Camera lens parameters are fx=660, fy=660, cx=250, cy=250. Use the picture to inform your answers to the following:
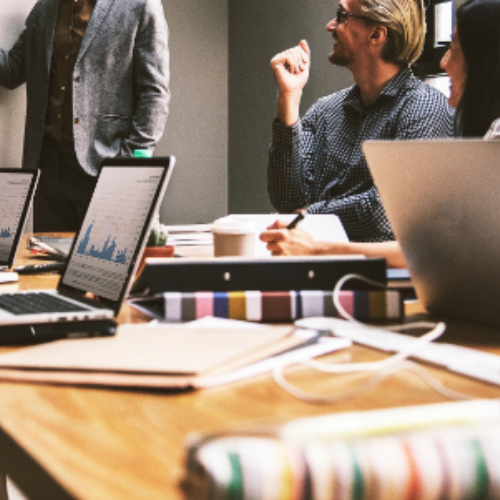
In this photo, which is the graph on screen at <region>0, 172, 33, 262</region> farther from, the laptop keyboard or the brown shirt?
the brown shirt

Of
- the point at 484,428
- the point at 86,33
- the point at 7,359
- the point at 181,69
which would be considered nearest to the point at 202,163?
the point at 181,69

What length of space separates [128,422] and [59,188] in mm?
2610

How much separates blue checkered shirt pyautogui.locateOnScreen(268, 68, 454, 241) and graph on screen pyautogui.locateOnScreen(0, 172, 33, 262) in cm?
84

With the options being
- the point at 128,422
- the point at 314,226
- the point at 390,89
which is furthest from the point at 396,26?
the point at 128,422

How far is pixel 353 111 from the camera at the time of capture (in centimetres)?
215

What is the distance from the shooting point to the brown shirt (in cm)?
298

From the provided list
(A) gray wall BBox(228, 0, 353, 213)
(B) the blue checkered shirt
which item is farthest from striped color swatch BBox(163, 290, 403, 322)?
(A) gray wall BBox(228, 0, 353, 213)

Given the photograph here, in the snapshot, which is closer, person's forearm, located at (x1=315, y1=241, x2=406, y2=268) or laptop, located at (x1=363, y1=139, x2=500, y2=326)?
laptop, located at (x1=363, y1=139, x2=500, y2=326)

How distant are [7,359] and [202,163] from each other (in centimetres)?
343

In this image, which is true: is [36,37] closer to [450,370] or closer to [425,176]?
[425,176]

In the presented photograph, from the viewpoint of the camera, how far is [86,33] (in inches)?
115

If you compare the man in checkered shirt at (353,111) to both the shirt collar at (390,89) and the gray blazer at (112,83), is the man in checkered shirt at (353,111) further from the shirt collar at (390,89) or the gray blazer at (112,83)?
the gray blazer at (112,83)

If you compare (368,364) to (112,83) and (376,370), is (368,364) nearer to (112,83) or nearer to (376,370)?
(376,370)

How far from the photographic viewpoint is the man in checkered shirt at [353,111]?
1987 millimetres
